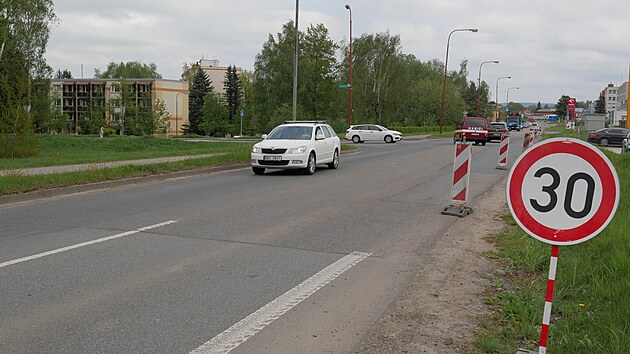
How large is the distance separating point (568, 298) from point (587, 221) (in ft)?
6.54

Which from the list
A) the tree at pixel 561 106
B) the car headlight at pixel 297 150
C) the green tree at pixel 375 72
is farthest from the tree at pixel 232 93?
the car headlight at pixel 297 150

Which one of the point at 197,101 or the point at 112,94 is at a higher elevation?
the point at 112,94

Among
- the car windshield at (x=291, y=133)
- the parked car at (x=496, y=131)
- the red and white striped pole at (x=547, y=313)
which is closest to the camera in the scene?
the red and white striped pole at (x=547, y=313)

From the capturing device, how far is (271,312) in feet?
16.3

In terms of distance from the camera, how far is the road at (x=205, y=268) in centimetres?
444

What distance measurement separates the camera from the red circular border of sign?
12.0 ft

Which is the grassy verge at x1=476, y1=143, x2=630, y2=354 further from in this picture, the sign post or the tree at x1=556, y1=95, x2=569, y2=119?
the tree at x1=556, y1=95, x2=569, y2=119

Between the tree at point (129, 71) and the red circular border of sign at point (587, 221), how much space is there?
129122 mm

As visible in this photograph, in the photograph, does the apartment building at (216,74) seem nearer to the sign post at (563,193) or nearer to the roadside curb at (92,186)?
the roadside curb at (92,186)

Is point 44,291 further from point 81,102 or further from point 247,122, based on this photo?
point 81,102

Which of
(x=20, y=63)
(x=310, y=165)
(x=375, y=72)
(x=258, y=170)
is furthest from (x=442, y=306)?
(x=375, y=72)

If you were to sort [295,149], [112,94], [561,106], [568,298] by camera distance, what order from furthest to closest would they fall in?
[561,106] → [112,94] → [295,149] → [568,298]

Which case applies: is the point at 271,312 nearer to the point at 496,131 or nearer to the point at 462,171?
the point at 462,171

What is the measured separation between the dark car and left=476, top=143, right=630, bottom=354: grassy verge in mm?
43402
